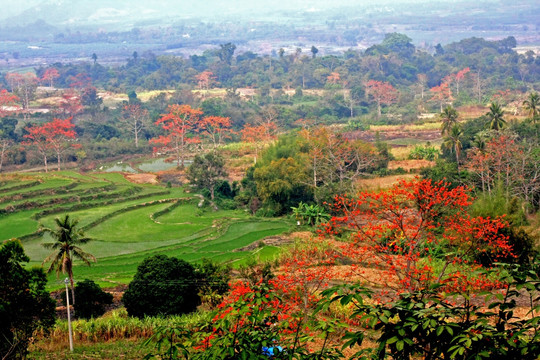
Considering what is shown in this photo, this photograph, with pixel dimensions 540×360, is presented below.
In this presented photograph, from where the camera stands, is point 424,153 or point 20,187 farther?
point 424,153

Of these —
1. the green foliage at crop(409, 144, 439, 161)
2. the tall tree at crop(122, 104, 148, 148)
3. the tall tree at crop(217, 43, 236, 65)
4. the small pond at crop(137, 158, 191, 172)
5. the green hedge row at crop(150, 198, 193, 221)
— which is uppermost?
the tall tree at crop(217, 43, 236, 65)

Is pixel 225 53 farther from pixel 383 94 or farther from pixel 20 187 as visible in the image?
pixel 20 187

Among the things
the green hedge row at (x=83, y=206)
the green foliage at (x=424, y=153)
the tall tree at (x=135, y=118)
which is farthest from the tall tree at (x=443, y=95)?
the green hedge row at (x=83, y=206)

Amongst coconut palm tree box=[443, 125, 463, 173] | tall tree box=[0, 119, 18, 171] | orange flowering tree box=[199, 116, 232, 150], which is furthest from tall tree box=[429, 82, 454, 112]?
tall tree box=[0, 119, 18, 171]

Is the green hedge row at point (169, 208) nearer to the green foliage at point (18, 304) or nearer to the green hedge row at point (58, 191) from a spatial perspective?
the green hedge row at point (58, 191)

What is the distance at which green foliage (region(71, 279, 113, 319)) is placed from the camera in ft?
70.1

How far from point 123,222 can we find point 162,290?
1426cm

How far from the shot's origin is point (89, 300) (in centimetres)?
2164

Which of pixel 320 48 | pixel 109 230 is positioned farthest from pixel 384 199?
pixel 320 48

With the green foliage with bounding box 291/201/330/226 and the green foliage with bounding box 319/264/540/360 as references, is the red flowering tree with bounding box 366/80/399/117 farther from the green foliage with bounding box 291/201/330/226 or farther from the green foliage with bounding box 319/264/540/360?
the green foliage with bounding box 319/264/540/360

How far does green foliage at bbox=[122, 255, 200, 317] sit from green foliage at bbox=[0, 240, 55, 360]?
3481mm

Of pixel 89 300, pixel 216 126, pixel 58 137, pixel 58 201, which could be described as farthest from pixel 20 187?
pixel 216 126

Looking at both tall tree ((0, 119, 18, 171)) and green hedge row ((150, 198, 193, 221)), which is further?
tall tree ((0, 119, 18, 171))

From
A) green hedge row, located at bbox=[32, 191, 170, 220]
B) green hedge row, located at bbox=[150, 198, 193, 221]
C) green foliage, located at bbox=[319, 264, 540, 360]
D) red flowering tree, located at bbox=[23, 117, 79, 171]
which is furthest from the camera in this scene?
red flowering tree, located at bbox=[23, 117, 79, 171]
